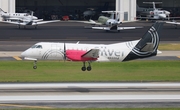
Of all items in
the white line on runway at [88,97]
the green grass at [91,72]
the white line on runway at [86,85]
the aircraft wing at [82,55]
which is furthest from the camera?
the green grass at [91,72]

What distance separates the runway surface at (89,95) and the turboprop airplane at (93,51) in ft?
8.65

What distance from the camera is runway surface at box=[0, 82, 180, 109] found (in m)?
44.0

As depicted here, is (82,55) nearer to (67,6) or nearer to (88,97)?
(88,97)

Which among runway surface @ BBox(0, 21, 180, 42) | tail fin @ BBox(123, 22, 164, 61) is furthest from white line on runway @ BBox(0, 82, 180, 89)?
runway surface @ BBox(0, 21, 180, 42)

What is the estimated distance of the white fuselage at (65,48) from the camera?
50.1 metres

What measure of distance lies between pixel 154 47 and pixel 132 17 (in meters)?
85.5

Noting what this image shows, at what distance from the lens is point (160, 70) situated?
63.5m

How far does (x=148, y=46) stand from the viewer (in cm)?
5206

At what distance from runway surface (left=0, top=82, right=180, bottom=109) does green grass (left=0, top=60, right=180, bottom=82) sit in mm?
2983

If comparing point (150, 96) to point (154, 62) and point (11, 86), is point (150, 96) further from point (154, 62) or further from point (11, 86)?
point (154, 62)

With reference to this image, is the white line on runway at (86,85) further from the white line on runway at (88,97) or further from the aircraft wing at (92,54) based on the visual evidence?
the white line on runway at (88,97)

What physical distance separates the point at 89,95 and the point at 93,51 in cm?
430

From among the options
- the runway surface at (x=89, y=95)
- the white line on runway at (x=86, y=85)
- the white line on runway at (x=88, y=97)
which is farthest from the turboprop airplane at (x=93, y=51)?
the white line on runway at (x=88, y=97)

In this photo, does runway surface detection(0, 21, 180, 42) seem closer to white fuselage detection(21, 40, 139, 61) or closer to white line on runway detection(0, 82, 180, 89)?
white line on runway detection(0, 82, 180, 89)
